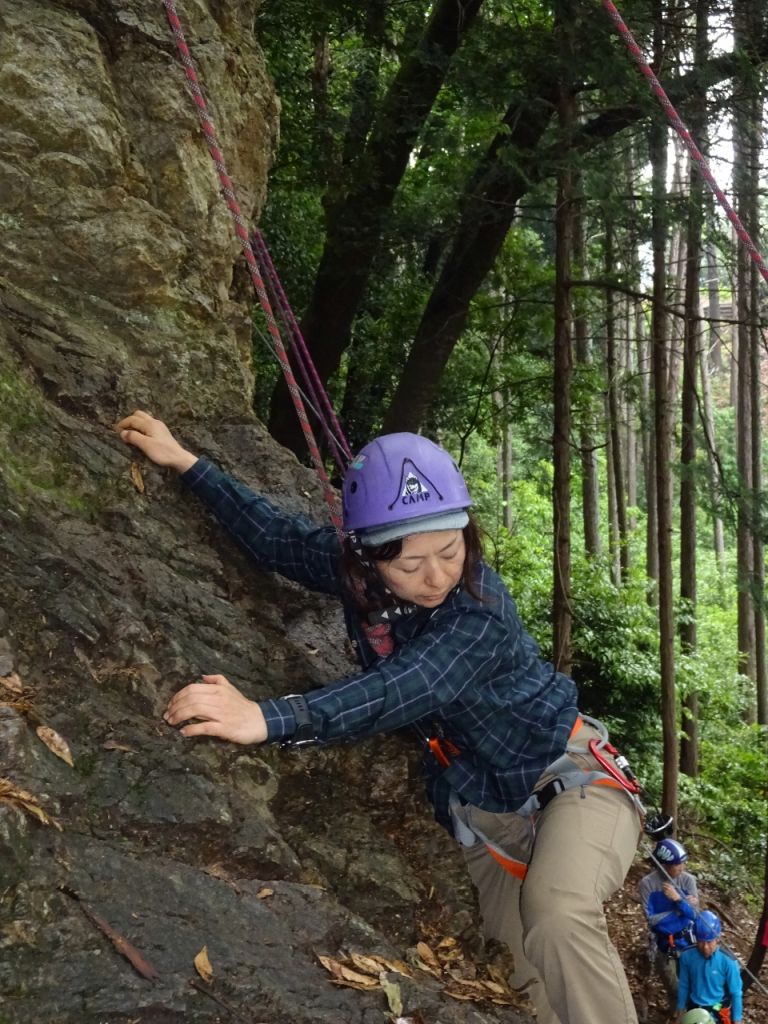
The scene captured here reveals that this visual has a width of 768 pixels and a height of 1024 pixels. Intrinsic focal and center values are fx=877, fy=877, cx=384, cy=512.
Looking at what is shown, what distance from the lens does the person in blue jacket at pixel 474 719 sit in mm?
2723

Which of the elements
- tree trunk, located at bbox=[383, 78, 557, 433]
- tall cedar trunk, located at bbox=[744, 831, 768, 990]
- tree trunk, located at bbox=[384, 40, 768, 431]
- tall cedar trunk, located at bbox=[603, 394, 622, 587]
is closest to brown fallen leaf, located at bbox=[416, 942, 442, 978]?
tall cedar trunk, located at bbox=[744, 831, 768, 990]

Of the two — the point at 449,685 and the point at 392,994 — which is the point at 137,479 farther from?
the point at 392,994

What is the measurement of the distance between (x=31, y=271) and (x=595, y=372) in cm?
931

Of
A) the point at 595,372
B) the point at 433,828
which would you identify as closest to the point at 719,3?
the point at 595,372

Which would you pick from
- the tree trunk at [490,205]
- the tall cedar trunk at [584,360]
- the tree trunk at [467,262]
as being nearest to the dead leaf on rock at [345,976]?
the tree trunk at [490,205]

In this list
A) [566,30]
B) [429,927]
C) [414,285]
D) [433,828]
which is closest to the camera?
[429,927]

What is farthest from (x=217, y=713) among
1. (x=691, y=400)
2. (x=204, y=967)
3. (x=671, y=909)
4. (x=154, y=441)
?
(x=691, y=400)

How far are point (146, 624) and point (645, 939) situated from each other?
19.9 feet

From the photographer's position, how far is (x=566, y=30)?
23.5 ft

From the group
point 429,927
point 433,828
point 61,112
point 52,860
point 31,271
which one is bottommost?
point 429,927

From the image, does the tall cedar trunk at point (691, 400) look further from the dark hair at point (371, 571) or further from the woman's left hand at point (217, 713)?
the woman's left hand at point (217, 713)

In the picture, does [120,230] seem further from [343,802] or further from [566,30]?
[566,30]

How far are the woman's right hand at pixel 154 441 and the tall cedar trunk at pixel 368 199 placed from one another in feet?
19.4

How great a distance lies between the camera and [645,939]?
7.25 metres
